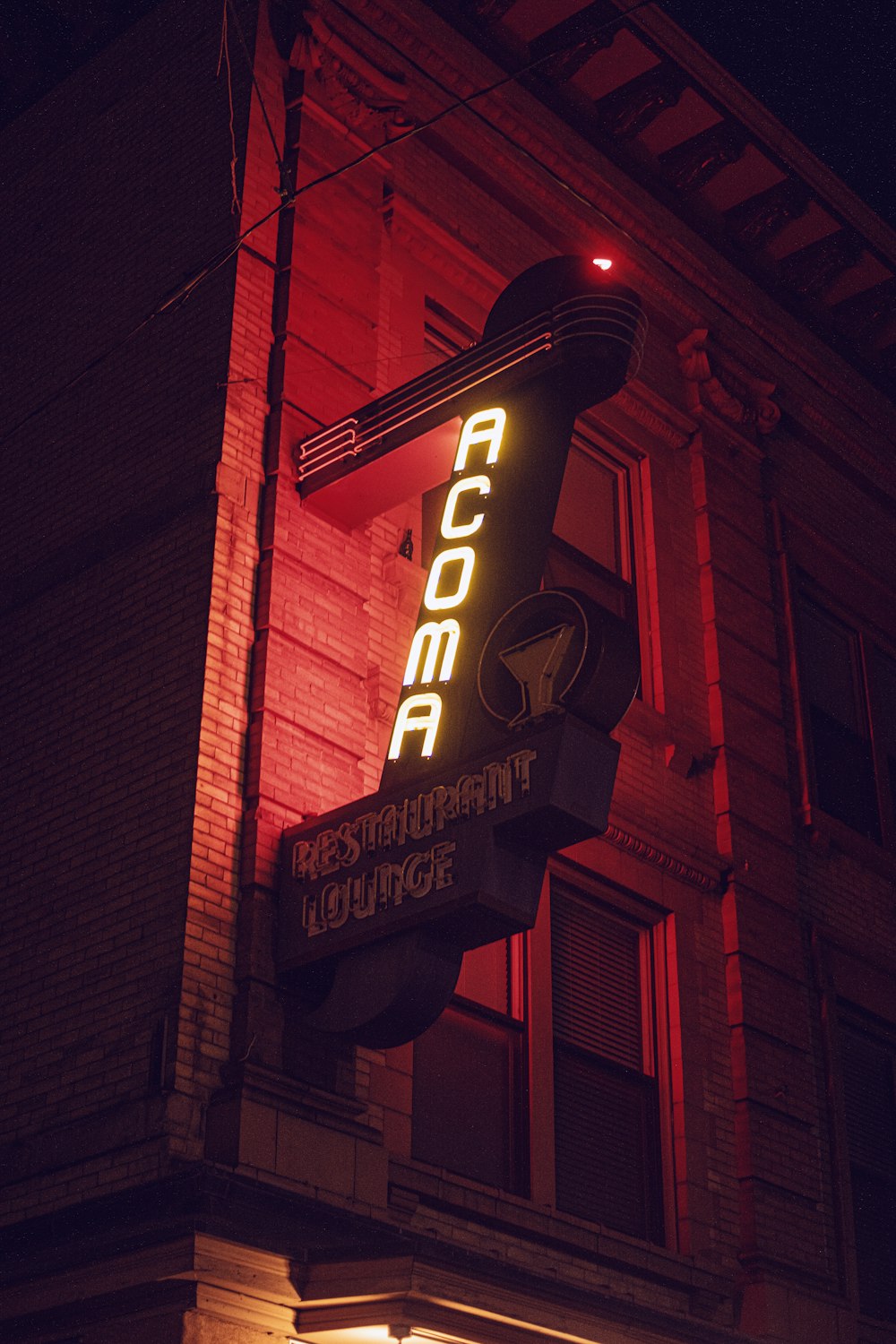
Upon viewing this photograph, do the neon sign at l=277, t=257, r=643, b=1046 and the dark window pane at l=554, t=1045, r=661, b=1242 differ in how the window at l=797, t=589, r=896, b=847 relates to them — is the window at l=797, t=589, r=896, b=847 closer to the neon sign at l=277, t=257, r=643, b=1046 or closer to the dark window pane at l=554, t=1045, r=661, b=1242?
the dark window pane at l=554, t=1045, r=661, b=1242

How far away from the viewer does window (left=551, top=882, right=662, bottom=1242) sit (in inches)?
392

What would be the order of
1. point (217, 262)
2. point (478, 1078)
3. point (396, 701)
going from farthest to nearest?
point (217, 262) → point (396, 701) → point (478, 1078)

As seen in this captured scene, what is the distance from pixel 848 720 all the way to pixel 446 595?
234 inches

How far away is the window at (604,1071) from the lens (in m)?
9.96

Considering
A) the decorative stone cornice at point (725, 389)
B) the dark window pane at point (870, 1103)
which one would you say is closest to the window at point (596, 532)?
the decorative stone cornice at point (725, 389)

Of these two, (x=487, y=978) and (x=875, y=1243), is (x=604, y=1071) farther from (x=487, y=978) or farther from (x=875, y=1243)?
(x=875, y=1243)

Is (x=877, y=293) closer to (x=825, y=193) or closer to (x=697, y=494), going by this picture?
(x=825, y=193)

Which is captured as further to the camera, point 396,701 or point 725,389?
point 725,389

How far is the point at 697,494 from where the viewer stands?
523 inches

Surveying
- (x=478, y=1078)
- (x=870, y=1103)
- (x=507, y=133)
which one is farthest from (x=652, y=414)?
(x=478, y=1078)

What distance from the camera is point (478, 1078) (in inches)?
377

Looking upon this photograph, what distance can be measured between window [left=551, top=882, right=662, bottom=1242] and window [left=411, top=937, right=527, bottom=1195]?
0.35 metres

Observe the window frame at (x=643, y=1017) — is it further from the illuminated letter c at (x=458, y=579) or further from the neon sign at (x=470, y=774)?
the illuminated letter c at (x=458, y=579)

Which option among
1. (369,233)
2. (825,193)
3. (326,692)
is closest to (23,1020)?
(326,692)
